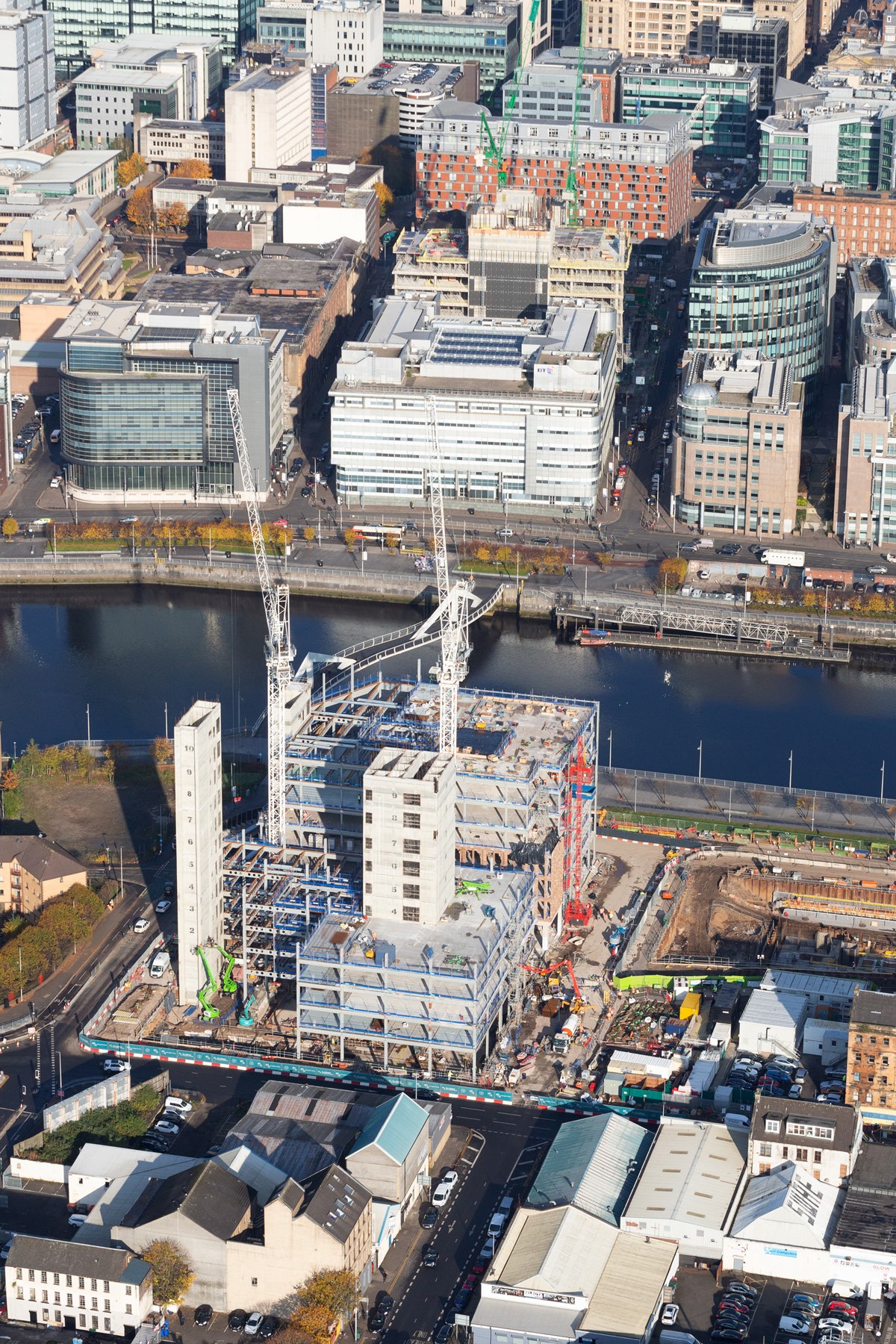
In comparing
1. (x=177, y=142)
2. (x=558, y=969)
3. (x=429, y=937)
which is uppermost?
(x=177, y=142)

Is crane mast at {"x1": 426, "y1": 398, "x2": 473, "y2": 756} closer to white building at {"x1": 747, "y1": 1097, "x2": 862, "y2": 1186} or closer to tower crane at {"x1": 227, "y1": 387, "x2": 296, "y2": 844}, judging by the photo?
tower crane at {"x1": 227, "y1": 387, "x2": 296, "y2": 844}

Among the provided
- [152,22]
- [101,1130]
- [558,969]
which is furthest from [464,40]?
[101,1130]

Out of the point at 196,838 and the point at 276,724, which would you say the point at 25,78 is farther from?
the point at 196,838

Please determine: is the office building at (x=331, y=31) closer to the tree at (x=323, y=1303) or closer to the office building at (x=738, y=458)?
the office building at (x=738, y=458)

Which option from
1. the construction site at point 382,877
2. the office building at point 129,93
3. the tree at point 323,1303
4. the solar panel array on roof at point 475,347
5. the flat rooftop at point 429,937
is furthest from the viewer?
the office building at point 129,93

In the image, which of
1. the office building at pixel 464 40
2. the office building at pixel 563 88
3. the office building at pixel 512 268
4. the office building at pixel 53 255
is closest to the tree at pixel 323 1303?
the office building at pixel 512 268

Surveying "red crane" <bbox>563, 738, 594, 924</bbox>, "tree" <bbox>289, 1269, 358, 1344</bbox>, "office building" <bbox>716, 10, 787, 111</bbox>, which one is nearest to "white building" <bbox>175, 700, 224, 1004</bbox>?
"red crane" <bbox>563, 738, 594, 924</bbox>
